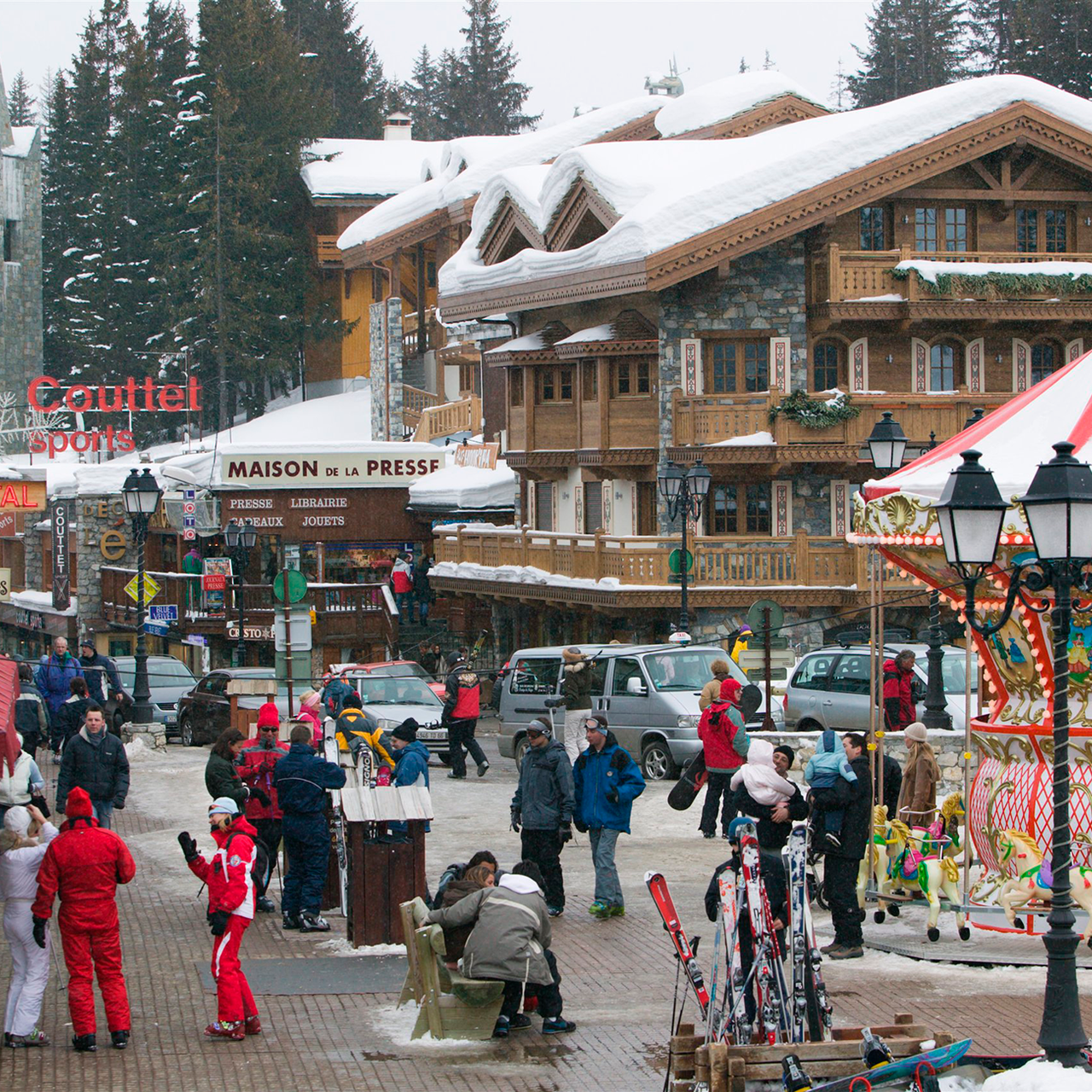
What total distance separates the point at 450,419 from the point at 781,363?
1536cm

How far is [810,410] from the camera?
3572 centimetres

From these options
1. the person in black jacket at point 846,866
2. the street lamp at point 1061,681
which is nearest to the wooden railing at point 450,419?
the person in black jacket at point 846,866

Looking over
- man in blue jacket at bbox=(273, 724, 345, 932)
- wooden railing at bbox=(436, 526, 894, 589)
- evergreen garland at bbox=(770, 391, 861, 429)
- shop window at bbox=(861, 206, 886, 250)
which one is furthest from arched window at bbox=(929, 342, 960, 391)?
man in blue jacket at bbox=(273, 724, 345, 932)

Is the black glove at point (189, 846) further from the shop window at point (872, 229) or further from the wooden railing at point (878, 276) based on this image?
the shop window at point (872, 229)

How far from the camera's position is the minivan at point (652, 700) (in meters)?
24.2

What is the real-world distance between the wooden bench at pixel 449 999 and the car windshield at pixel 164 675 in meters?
22.3

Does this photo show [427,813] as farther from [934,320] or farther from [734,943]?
[934,320]

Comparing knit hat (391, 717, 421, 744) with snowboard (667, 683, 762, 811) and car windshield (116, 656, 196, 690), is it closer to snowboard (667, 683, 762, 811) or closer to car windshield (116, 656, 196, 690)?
snowboard (667, 683, 762, 811)

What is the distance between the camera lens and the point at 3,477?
48.0m

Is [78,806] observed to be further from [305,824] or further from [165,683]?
[165,683]

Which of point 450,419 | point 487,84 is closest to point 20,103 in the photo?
point 487,84

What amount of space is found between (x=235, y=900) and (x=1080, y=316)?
29.3 metres

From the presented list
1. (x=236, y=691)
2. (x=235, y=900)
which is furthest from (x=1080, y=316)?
(x=235, y=900)

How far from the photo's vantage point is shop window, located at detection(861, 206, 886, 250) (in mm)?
37562
